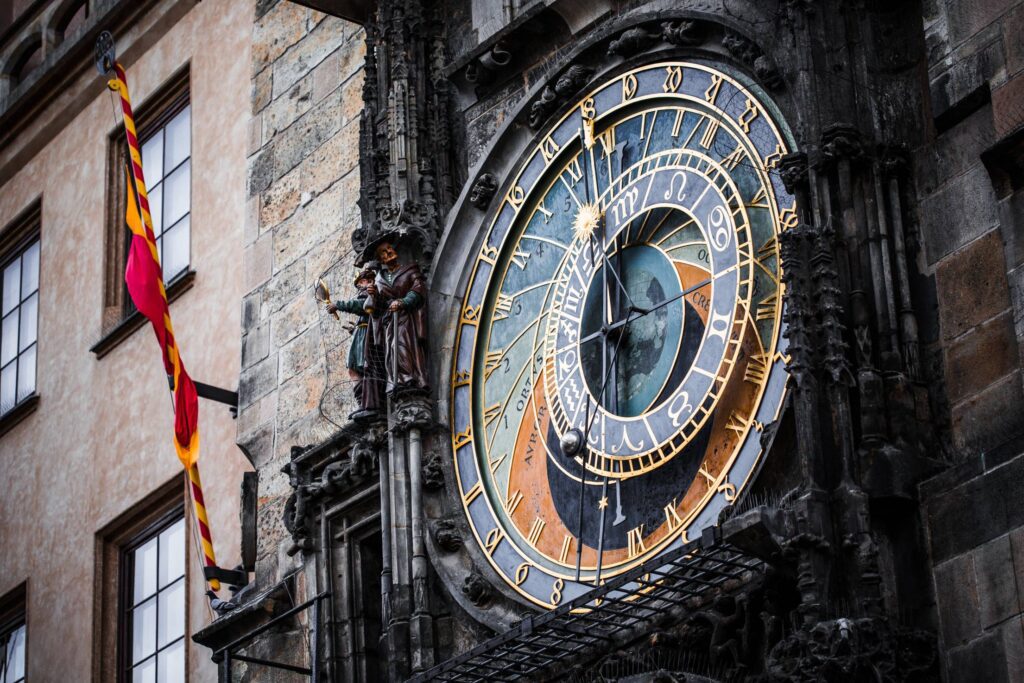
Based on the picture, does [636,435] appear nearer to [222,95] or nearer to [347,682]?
[347,682]

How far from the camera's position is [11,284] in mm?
18031

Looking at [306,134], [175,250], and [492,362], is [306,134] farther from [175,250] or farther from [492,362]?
[492,362]

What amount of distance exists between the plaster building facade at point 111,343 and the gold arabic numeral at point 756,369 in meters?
4.55

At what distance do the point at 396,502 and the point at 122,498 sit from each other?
13.9 feet

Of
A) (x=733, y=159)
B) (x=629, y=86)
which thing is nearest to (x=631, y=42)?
(x=629, y=86)

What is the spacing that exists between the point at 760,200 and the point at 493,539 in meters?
1.93

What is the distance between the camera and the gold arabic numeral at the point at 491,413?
453 inches

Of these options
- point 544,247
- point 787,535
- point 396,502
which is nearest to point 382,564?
point 396,502

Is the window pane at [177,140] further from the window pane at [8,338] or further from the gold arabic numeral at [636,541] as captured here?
the gold arabic numeral at [636,541]

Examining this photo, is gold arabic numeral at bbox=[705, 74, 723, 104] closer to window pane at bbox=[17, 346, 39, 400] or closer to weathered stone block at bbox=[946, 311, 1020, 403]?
weathered stone block at bbox=[946, 311, 1020, 403]

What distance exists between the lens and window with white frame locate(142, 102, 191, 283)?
1591 centimetres

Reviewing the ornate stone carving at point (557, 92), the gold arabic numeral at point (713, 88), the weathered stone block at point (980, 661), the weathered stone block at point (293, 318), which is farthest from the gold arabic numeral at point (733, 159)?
the weathered stone block at point (293, 318)

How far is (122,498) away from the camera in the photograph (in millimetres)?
15430

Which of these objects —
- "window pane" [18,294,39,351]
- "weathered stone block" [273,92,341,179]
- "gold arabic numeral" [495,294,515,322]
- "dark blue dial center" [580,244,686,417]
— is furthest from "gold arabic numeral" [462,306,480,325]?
"window pane" [18,294,39,351]
